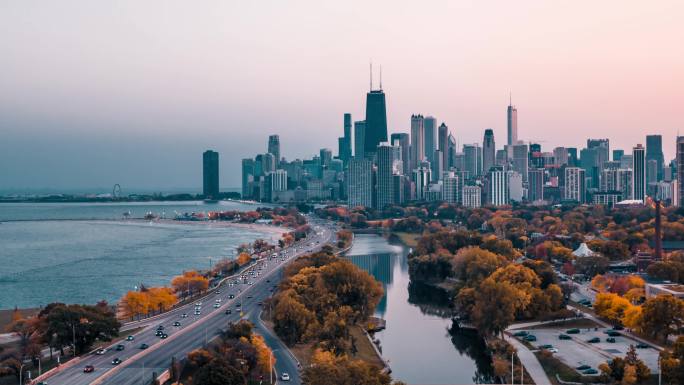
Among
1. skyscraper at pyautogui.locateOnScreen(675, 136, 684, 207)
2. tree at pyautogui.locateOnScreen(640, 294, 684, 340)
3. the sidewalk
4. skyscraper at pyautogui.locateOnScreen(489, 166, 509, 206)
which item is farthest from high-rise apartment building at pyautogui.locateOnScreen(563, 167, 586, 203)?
the sidewalk

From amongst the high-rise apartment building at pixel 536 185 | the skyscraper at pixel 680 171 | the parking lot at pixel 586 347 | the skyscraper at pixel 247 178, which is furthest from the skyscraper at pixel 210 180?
the parking lot at pixel 586 347

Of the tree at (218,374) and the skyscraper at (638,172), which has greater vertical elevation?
the skyscraper at (638,172)

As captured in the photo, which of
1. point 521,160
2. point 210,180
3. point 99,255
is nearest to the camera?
point 99,255

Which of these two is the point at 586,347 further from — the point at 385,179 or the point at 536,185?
the point at 536,185

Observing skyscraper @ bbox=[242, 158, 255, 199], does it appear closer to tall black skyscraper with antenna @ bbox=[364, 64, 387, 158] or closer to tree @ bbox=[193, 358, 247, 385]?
tall black skyscraper with antenna @ bbox=[364, 64, 387, 158]

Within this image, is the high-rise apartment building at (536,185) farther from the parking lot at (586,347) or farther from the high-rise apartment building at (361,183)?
the parking lot at (586,347)

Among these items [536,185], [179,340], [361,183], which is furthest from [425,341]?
[536,185]

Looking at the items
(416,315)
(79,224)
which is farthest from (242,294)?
(79,224)
